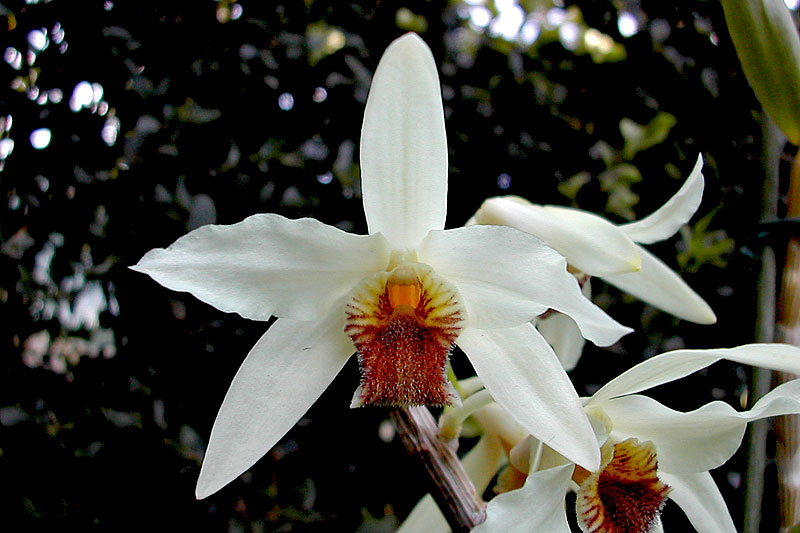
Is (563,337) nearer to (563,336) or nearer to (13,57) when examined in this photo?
(563,336)

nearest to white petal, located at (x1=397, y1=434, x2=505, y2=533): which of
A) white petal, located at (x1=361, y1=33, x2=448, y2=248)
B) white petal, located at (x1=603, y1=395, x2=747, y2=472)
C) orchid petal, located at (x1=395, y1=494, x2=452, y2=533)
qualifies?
orchid petal, located at (x1=395, y1=494, x2=452, y2=533)

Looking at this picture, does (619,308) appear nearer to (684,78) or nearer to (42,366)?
(684,78)

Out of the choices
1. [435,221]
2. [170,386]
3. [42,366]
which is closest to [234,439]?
[435,221]

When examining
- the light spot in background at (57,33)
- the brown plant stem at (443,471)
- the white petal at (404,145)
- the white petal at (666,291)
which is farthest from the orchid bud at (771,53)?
the light spot in background at (57,33)

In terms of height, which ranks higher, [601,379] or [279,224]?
[279,224]

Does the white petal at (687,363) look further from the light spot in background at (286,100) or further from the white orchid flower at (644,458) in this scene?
the light spot in background at (286,100)

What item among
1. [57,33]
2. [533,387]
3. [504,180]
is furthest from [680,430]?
[57,33]

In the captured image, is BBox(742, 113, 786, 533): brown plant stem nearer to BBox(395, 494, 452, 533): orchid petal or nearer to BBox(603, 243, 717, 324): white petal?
BBox(603, 243, 717, 324): white petal
